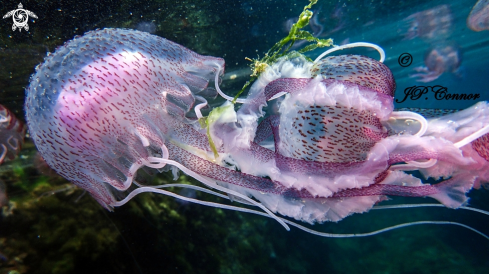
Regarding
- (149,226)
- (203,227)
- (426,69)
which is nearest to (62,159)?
(149,226)

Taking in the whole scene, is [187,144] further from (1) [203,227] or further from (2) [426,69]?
(2) [426,69]

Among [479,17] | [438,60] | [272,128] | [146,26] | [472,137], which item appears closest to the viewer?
[472,137]

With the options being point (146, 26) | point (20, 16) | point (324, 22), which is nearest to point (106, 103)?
point (20, 16)

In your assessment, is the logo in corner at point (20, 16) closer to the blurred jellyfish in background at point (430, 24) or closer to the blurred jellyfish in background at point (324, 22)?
the blurred jellyfish in background at point (324, 22)

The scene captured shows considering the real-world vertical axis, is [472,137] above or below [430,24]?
below

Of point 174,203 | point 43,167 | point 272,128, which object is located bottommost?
point 174,203

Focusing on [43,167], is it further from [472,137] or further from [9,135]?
[472,137]
